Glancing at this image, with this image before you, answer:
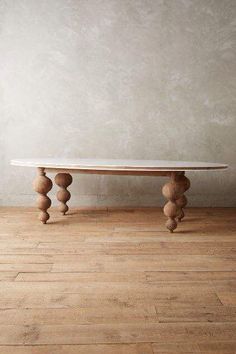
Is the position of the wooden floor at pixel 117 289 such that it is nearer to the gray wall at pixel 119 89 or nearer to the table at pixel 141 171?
the table at pixel 141 171

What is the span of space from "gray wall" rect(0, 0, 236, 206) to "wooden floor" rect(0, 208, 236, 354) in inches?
26.4

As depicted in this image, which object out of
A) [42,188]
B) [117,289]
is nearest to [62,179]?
[42,188]

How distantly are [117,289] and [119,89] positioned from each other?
6.22ft

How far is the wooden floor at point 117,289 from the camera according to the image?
0.91 meters

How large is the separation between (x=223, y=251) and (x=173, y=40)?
182 centimetres

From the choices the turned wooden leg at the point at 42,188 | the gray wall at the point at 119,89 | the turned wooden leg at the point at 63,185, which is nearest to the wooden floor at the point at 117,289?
the turned wooden leg at the point at 42,188

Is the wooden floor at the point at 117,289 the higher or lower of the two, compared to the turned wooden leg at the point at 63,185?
lower

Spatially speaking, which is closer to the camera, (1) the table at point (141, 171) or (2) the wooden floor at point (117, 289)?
(2) the wooden floor at point (117, 289)

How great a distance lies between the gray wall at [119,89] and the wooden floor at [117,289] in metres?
0.67

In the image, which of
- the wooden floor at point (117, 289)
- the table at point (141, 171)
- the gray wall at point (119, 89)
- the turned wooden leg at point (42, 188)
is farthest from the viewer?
the gray wall at point (119, 89)

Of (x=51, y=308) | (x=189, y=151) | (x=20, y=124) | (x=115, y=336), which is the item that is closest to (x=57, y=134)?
(x=20, y=124)

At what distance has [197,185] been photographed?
2793 millimetres

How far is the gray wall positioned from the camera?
2.68m

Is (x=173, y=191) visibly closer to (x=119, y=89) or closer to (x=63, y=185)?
(x=63, y=185)
